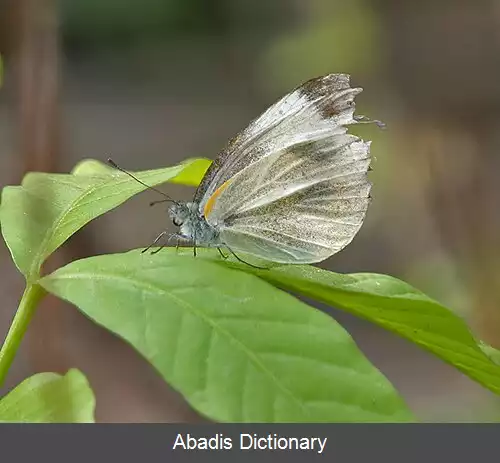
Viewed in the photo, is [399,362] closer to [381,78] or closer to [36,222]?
[381,78]

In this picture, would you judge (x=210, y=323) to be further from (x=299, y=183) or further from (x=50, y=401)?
(x=299, y=183)

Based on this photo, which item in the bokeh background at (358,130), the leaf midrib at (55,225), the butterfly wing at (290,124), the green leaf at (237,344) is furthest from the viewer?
the bokeh background at (358,130)

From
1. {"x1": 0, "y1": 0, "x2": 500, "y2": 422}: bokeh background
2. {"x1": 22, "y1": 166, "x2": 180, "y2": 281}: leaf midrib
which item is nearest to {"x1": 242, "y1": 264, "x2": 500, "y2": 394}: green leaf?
{"x1": 22, "y1": 166, "x2": 180, "y2": 281}: leaf midrib

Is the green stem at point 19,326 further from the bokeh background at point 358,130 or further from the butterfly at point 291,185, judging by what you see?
the bokeh background at point 358,130

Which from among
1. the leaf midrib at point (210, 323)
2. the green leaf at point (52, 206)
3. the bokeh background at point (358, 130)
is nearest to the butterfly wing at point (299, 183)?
the green leaf at point (52, 206)

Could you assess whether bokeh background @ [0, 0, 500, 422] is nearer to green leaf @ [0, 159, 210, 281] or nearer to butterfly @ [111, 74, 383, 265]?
butterfly @ [111, 74, 383, 265]

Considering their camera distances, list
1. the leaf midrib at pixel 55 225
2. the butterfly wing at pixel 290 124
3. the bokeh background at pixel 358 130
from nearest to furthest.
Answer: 1. the leaf midrib at pixel 55 225
2. the butterfly wing at pixel 290 124
3. the bokeh background at pixel 358 130

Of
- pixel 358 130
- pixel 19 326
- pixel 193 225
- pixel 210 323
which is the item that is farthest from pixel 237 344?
pixel 358 130
